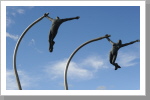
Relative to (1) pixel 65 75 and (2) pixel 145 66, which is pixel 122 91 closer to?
(2) pixel 145 66

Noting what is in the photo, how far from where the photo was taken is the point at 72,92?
21.0 metres

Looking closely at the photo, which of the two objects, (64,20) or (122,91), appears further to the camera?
(122,91)

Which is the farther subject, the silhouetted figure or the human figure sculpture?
the human figure sculpture

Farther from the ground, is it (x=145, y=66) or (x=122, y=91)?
(x=145, y=66)

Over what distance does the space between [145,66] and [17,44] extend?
8.07 metres

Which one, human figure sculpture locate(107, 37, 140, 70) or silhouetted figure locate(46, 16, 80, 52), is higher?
silhouetted figure locate(46, 16, 80, 52)

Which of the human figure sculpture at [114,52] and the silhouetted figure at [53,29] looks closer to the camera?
the silhouetted figure at [53,29]

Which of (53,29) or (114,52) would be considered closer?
(53,29)

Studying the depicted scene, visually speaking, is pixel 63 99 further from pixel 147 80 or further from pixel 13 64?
pixel 147 80

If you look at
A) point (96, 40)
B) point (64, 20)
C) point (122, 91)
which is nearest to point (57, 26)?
point (64, 20)

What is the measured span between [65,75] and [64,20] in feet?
10.4

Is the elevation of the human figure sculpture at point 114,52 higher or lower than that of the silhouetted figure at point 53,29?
lower

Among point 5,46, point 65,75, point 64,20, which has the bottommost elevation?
point 65,75

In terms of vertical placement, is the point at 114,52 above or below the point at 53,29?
below
